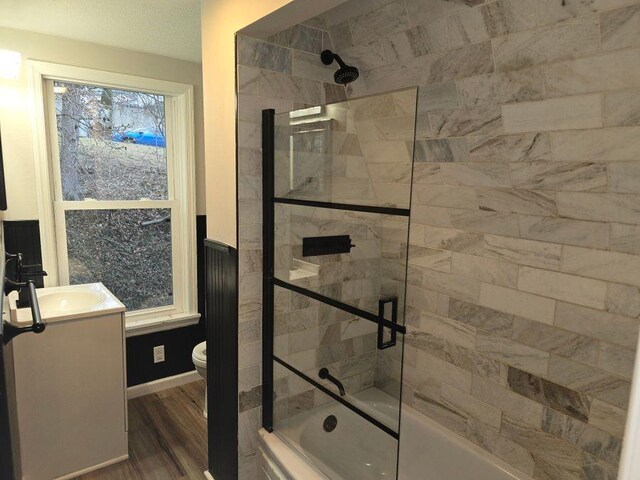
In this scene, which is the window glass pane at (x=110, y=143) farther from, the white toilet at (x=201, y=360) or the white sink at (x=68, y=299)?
the white toilet at (x=201, y=360)

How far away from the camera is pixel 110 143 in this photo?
2.83 metres

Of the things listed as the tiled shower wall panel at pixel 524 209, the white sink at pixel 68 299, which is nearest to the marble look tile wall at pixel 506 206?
the tiled shower wall panel at pixel 524 209

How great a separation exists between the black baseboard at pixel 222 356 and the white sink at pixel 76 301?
1.96 ft

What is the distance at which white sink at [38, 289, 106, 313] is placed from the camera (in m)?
2.39

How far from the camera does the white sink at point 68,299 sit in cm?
239

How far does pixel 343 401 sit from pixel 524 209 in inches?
43.5

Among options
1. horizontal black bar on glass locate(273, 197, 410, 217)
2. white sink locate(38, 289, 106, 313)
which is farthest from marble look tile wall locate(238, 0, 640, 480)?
white sink locate(38, 289, 106, 313)

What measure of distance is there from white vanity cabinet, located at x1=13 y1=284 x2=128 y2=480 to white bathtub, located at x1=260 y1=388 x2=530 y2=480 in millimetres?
992

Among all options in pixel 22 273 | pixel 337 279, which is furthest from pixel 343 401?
pixel 22 273

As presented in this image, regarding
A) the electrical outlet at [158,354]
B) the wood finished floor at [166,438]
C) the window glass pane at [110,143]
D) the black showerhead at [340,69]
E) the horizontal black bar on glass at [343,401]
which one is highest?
the black showerhead at [340,69]

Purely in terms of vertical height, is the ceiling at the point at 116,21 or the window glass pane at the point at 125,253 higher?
the ceiling at the point at 116,21

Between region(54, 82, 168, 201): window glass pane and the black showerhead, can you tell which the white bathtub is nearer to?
the black showerhead

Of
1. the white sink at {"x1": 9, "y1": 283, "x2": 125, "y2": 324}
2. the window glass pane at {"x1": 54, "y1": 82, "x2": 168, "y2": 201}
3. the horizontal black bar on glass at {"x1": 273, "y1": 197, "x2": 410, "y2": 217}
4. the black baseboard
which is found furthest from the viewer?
the window glass pane at {"x1": 54, "y1": 82, "x2": 168, "y2": 201}

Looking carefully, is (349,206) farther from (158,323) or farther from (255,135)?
(158,323)
